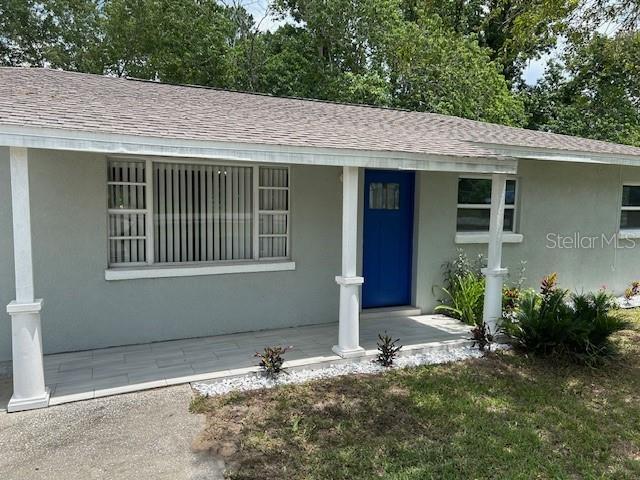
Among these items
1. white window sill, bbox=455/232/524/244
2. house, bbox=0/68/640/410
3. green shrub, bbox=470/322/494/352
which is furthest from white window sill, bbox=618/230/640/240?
green shrub, bbox=470/322/494/352

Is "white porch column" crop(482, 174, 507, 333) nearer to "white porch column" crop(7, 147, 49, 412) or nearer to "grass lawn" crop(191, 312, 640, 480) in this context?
"grass lawn" crop(191, 312, 640, 480)

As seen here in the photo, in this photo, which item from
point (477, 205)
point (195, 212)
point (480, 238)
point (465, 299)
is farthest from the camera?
point (477, 205)

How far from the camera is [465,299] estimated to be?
310 inches

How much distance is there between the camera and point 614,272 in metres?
10.1

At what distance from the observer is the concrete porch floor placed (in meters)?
5.06

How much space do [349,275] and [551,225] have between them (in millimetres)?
5482

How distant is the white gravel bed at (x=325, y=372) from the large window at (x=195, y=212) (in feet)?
7.21

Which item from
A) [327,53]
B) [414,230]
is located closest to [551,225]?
[414,230]

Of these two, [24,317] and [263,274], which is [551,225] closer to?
[263,274]

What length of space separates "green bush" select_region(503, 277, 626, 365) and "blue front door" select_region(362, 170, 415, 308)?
7.01 feet

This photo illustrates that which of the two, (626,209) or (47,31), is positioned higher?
(47,31)

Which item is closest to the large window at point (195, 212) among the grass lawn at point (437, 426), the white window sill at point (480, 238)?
the grass lawn at point (437, 426)

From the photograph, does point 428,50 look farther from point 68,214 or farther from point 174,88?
point 68,214

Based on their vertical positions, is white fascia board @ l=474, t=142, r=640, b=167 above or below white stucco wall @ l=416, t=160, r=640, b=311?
above
